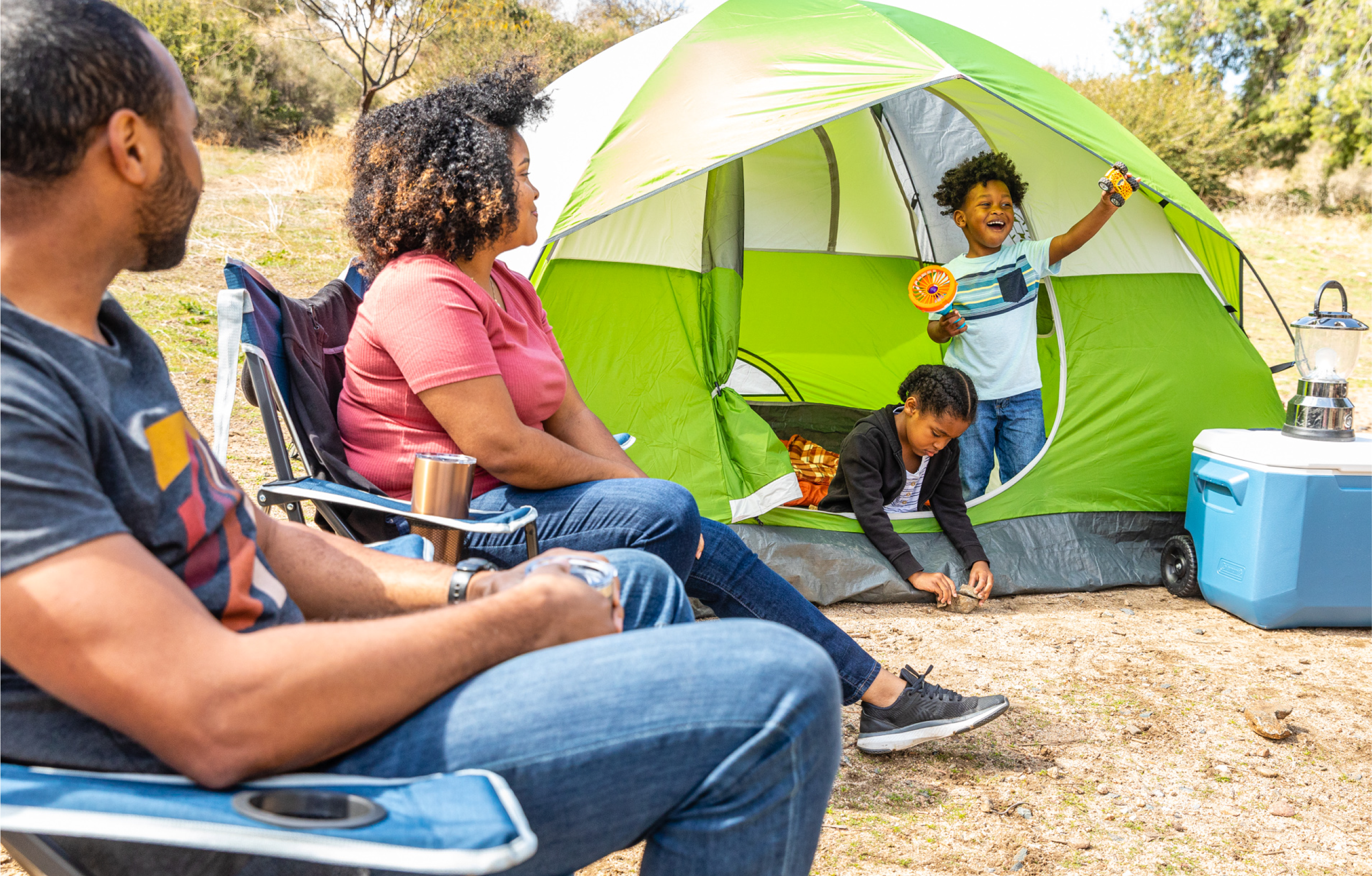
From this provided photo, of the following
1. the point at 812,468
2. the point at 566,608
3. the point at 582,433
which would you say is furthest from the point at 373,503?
the point at 812,468

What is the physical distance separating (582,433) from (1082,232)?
197 cm

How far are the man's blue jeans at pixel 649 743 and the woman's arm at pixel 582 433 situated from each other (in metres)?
1.26

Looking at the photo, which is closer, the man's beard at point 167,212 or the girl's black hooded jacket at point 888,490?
the man's beard at point 167,212

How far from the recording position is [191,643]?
79 centimetres

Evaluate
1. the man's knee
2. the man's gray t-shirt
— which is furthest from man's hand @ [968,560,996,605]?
the man's gray t-shirt

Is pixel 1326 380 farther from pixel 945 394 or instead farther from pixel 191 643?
pixel 191 643

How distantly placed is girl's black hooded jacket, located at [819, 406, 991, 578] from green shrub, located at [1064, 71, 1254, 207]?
1213 cm

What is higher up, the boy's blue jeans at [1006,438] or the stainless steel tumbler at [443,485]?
the stainless steel tumbler at [443,485]

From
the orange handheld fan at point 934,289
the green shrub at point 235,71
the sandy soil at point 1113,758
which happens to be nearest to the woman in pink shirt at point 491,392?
the sandy soil at point 1113,758

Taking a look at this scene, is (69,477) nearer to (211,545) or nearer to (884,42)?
(211,545)

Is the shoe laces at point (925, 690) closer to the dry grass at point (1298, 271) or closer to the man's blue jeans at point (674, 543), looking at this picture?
the man's blue jeans at point (674, 543)

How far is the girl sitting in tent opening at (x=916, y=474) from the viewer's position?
3.06 meters

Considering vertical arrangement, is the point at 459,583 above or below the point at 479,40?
below

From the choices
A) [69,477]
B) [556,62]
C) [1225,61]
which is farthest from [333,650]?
[1225,61]
